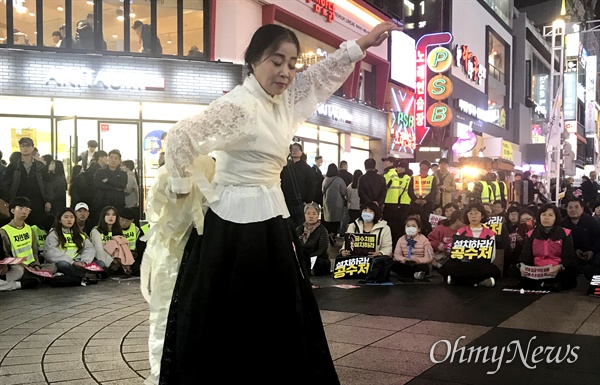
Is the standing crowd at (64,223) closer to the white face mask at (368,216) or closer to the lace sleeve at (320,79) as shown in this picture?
the white face mask at (368,216)

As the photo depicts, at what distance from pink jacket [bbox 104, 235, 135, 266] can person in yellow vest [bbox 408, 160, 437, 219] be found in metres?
5.12

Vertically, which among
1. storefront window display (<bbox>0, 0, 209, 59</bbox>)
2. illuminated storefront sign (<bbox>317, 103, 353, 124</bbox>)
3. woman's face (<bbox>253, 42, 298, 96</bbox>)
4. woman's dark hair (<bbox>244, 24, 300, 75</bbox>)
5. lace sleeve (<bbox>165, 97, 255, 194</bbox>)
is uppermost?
storefront window display (<bbox>0, 0, 209, 59</bbox>)

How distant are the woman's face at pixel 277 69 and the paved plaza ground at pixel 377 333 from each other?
1365mm

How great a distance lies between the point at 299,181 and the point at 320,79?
224 inches

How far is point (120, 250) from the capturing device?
8930 millimetres

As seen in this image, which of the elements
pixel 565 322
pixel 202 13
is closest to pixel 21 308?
pixel 565 322

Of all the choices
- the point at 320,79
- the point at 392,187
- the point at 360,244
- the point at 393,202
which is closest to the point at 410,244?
the point at 360,244

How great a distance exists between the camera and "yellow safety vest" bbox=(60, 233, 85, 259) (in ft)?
27.8

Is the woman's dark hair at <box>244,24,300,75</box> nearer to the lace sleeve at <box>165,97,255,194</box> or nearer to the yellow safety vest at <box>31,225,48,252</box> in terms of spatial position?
the lace sleeve at <box>165,97,255,194</box>

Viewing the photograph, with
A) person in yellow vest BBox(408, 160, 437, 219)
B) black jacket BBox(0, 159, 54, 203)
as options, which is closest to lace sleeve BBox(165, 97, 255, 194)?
black jacket BBox(0, 159, 54, 203)

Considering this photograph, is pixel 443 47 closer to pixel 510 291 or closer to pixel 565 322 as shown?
pixel 510 291

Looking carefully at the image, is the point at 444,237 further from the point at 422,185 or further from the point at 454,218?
the point at 422,185

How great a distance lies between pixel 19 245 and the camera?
26.4 feet

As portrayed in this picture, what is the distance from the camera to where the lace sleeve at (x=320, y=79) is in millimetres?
3066
